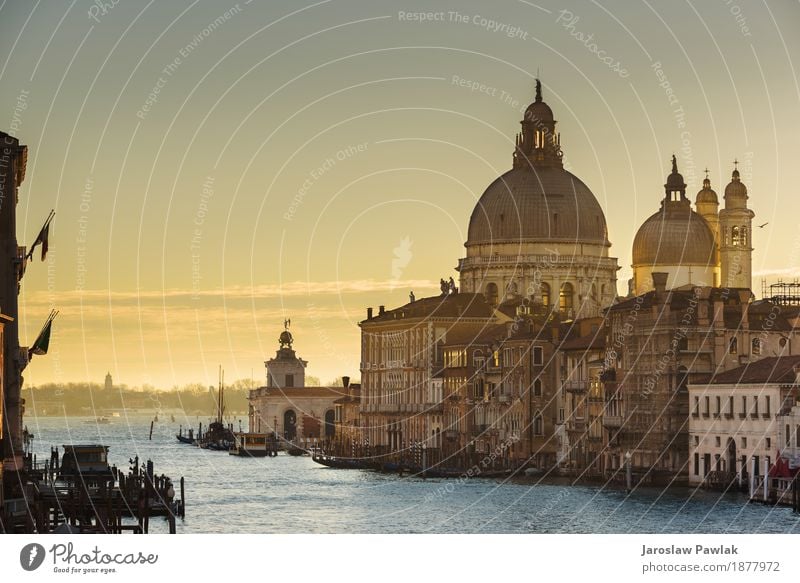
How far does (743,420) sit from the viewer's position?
239 ft

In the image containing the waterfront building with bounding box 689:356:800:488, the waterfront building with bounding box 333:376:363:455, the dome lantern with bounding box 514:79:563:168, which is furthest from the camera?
the dome lantern with bounding box 514:79:563:168

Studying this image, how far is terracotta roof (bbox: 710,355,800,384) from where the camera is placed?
70.8m

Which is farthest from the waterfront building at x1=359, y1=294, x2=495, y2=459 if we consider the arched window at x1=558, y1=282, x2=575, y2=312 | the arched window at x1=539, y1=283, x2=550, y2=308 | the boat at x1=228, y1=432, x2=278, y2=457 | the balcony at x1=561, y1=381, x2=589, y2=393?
the balcony at x1=561, y1=381, x2=589, y2=393

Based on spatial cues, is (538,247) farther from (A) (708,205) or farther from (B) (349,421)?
(B) (349,421)

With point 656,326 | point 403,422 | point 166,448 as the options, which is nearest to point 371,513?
point 656,326

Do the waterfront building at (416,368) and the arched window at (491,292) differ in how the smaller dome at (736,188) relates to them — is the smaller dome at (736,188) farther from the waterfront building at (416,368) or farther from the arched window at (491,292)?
the arched window at (491,292)

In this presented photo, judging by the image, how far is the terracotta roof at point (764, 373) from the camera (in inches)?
2788

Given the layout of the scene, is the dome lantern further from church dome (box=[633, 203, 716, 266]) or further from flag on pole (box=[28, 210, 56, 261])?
flag on pole (box=[28, 210, 56, 261])

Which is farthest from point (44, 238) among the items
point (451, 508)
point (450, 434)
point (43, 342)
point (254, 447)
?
point (254, 447)

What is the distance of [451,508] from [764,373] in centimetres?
1043

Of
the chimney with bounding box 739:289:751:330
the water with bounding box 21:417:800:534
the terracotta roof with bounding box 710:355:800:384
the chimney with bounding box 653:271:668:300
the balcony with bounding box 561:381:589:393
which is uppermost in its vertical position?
the chimney with bounding box 653:271:668:300

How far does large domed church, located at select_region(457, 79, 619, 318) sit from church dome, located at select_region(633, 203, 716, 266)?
27.4 ft

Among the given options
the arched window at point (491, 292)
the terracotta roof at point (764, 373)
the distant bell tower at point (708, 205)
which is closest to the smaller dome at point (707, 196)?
the distant bell tower at point (708, 205)
